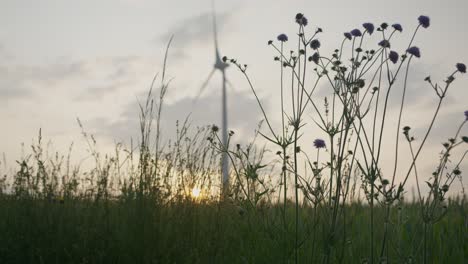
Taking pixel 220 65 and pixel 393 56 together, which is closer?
pixel 393 56

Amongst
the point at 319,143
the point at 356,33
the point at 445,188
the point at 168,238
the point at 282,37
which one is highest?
the point at 282,37

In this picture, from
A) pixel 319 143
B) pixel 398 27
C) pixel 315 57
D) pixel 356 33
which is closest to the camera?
pixel 398 27

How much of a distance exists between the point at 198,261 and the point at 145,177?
1646mm

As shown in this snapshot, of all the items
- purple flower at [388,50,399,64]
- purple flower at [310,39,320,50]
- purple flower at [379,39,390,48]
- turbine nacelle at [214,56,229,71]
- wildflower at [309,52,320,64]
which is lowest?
purple flower at [388,50,399,64]

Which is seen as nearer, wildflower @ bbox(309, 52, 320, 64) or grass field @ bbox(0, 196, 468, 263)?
wildflower @ bbox(309, 52, 320, 64)

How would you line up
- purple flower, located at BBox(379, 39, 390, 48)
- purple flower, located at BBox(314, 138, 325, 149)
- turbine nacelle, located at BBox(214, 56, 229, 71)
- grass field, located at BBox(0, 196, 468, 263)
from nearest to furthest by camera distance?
1. purple flower, located at BBox(379, 39, 390, 48)
2. purple flower, located at BBox(314, 138, 325, 149)
3. grass field, located at BBox(0, 196, 468, 263)
4. turbine nacelle, located at BBox(214, 56, 229, 71)

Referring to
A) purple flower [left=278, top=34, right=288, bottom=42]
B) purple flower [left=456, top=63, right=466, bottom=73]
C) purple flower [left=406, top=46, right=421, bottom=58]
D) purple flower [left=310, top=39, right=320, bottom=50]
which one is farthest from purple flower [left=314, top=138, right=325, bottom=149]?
purple flower [left=456, top=63, right=466, bottom=73]

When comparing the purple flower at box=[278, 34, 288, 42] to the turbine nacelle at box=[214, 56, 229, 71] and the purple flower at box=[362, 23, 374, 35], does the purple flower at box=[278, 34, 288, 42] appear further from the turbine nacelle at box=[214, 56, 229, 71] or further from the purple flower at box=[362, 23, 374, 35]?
the turbine nacelle at box=[214, 56, 229, 71]

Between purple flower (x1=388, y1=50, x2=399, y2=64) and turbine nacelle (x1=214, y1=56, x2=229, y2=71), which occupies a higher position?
turbine nacelle (x1=214, y1=56, x2=229, y2=71)

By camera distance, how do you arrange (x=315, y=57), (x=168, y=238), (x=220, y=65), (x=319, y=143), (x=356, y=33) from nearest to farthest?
(x=356, y=33), (x=315, y=57), (x=319, y=143), (x=168, y=238), (x=220, y=65)

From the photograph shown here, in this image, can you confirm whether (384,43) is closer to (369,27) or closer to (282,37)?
A: (369,27)

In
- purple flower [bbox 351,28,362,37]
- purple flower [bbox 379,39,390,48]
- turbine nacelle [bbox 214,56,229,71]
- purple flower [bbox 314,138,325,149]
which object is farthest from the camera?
turbine nacelle [bbox 214,56,229,71]

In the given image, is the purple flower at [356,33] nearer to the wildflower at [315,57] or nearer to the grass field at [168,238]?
the wildflower at [315,57]

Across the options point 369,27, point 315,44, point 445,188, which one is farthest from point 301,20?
point 445,188
